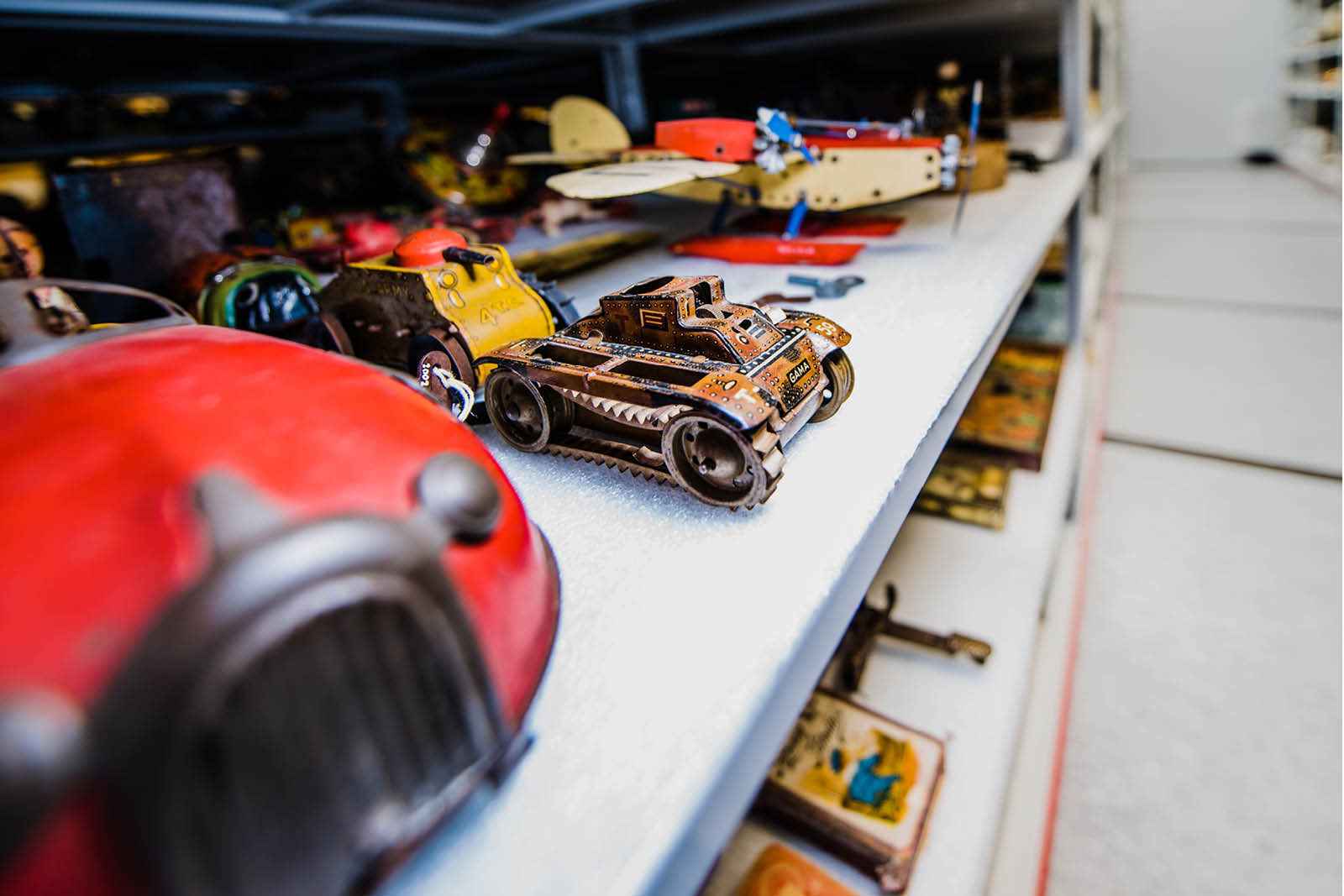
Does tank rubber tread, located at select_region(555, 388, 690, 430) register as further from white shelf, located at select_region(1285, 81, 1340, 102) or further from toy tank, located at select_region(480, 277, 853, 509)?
white shelf, located at select_region(1285, 81, 1340, 102)

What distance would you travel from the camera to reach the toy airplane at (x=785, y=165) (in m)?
1.17

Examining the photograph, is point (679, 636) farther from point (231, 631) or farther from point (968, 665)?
point (968, 665)

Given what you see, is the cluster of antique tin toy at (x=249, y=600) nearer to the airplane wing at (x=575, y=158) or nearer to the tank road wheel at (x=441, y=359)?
the tank road wheel at (x=441, y=359)

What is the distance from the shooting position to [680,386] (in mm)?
517

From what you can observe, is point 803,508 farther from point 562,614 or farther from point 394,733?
point 394,733

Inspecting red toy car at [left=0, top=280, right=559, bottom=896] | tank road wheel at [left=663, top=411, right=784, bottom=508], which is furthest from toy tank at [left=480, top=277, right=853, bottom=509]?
red toy car at [left=0, top=280, right=559, bottom=896]

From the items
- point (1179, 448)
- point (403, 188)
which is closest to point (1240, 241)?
point (1179, 448)

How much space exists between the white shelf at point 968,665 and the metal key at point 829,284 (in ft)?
1.66

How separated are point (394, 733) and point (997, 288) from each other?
94 centimetres

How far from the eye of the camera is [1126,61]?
552 cm

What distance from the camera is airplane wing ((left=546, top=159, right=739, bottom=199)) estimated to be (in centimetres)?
89

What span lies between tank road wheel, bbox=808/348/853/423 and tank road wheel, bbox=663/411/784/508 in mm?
151

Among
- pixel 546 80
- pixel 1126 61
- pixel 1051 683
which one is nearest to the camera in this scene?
pixel 1051 683

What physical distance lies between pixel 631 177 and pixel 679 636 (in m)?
0.71
